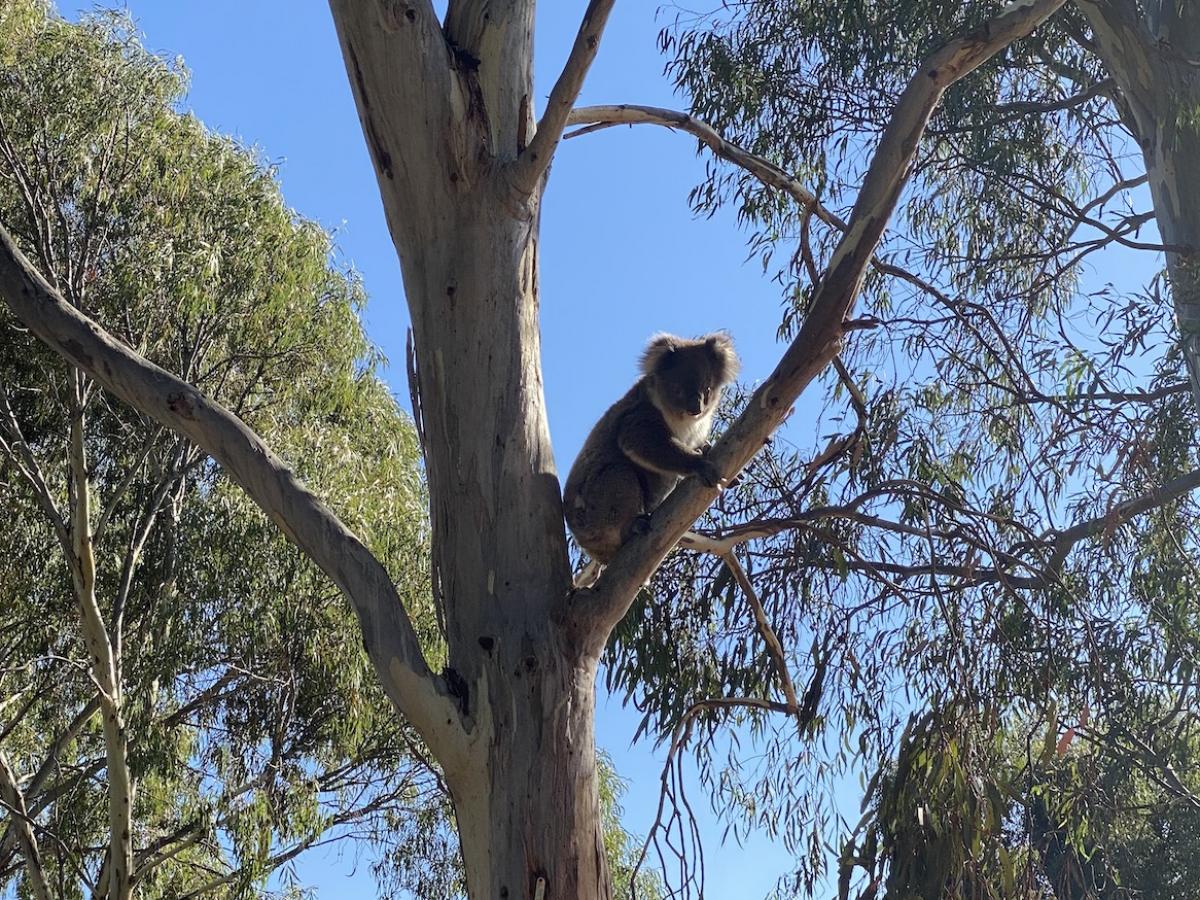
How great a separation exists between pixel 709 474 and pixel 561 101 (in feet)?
3.10

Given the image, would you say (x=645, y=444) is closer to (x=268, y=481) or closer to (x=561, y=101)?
(x=561, y=101)

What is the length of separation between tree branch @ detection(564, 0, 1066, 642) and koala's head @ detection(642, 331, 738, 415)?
1531 millimetres

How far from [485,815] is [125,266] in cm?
592

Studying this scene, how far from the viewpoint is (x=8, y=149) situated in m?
7.42

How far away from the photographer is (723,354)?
4559 millimetres

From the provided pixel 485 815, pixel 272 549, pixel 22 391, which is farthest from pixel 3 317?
pixel 485 815

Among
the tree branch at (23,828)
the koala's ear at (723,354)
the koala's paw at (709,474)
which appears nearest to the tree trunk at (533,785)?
the koala's paw at (709,474)

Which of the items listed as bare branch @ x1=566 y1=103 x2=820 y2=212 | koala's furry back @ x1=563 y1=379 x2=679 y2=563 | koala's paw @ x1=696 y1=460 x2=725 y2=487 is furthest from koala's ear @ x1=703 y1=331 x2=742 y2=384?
koala's paw @ x1=696 y1=460 x2=725 y2=487

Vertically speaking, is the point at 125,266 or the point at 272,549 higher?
the point at 125,266

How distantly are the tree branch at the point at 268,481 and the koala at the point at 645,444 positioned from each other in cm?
106

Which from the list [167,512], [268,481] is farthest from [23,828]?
[268,481]

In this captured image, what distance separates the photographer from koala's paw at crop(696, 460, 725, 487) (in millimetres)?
2461

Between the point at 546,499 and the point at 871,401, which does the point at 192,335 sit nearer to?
the point at 871,401

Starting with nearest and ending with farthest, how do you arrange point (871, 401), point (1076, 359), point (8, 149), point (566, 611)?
1. point (566, 611)
2. point (871, 401)
3. point (1076, 359)
4. point (8, 149)
